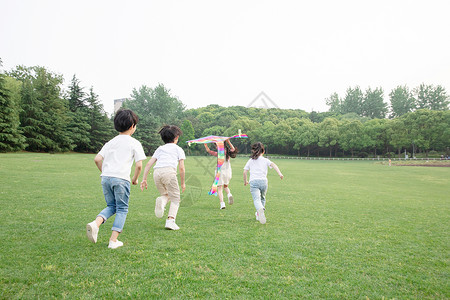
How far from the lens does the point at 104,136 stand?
4731 cm

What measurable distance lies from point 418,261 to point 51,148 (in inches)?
1739

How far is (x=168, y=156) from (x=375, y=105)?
122 meters

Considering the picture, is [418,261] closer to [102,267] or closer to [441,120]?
[102,267]

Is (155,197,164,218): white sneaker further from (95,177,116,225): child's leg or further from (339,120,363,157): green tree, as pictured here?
(339,120,363,157): green tree

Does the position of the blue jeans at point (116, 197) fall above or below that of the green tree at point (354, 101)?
below

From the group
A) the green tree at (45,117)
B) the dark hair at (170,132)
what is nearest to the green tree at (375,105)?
the green tree at (45,117)

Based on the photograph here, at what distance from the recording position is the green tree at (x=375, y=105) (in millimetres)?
108062

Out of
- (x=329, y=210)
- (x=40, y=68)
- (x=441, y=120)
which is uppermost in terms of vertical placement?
(x=40, y=68)

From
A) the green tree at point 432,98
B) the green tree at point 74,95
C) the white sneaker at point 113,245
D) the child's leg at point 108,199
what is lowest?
the white sneaker at point 113,245

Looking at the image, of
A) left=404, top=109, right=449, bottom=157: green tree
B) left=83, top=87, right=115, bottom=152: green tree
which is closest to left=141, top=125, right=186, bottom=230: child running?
left=83, top=87, right=115, bottom=152: green tree

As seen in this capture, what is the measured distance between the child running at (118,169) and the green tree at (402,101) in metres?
117

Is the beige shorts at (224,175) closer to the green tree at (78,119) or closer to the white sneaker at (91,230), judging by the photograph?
the white sneaker at (91,230)

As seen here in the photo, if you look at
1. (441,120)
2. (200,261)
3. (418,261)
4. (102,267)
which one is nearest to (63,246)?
(102,267)

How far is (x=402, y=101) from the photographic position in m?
99.0
